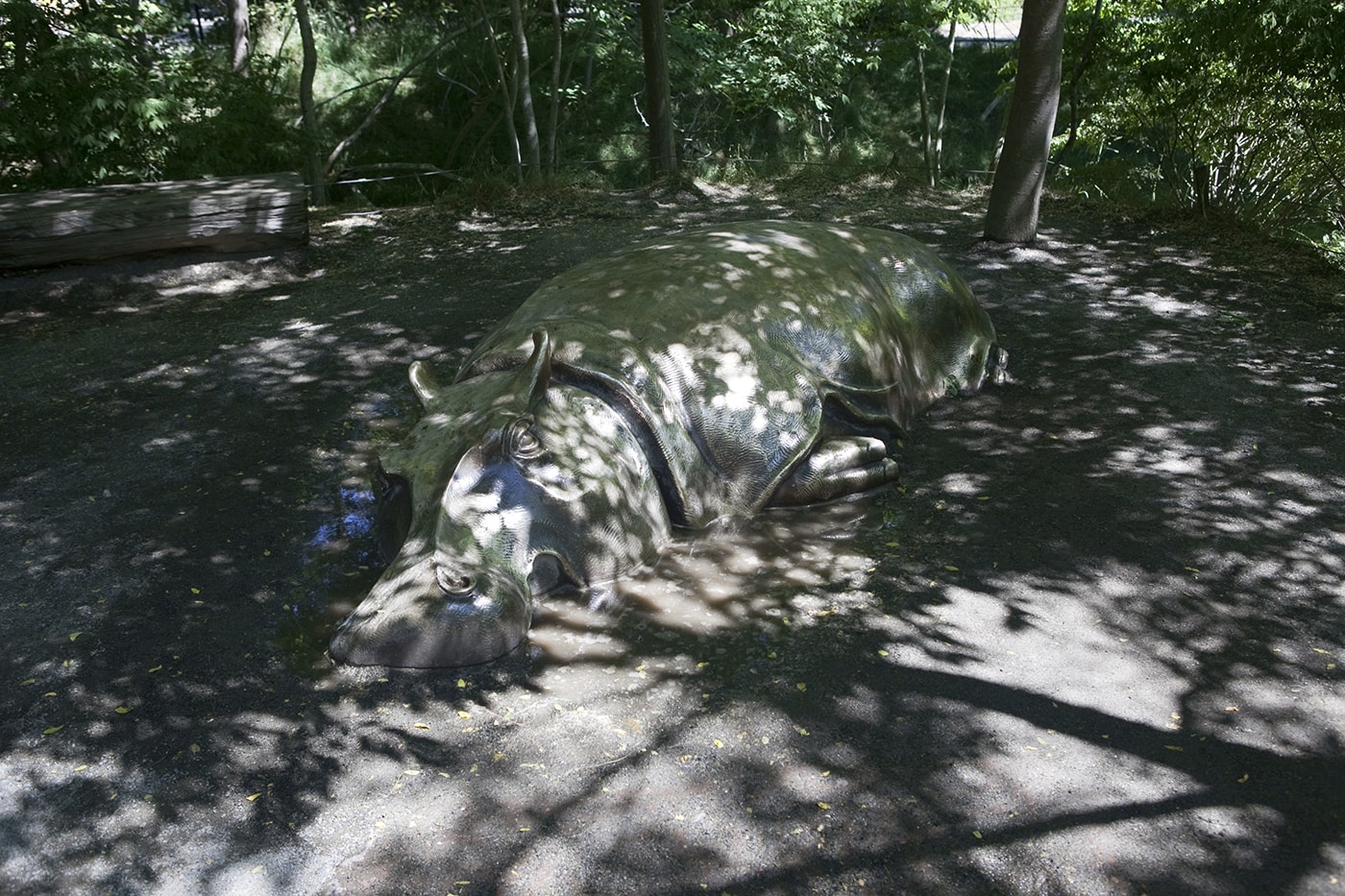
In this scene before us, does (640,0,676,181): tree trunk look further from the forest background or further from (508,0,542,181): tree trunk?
(508,0,542,181): tree trunk

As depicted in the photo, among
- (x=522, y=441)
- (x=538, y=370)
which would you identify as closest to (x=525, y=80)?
(x=538, y=370)

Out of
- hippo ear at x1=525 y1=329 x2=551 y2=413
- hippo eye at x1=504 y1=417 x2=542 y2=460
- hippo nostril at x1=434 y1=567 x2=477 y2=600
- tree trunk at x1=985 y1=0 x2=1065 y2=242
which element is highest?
tree trunk at x1=985 y1=0 x2=1065 y2=242

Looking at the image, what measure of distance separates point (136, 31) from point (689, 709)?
484 inches

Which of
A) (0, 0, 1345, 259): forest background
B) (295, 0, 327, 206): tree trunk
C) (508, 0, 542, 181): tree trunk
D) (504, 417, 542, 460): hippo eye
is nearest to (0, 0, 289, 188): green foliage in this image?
(0, 0, 1345, 259): forest background

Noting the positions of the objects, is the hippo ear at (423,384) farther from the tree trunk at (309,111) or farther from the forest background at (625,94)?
the tree trunk at (309,111)

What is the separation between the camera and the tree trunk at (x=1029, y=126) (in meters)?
9.71

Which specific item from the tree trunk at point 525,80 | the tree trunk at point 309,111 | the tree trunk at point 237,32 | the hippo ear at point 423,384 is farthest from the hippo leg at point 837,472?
the tree trunk at point 237,32

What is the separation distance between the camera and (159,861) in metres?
3.46

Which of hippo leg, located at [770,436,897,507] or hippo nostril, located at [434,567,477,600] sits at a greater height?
hippo nostril, located at [434,567,477,600]

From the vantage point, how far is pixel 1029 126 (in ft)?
32.9

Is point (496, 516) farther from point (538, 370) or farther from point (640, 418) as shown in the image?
point (640, 418)

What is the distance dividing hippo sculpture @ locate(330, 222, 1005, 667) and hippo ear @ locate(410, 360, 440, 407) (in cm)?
1

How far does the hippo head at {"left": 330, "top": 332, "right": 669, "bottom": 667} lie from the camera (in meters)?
4.25

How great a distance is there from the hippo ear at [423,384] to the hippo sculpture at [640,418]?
0.01 m
